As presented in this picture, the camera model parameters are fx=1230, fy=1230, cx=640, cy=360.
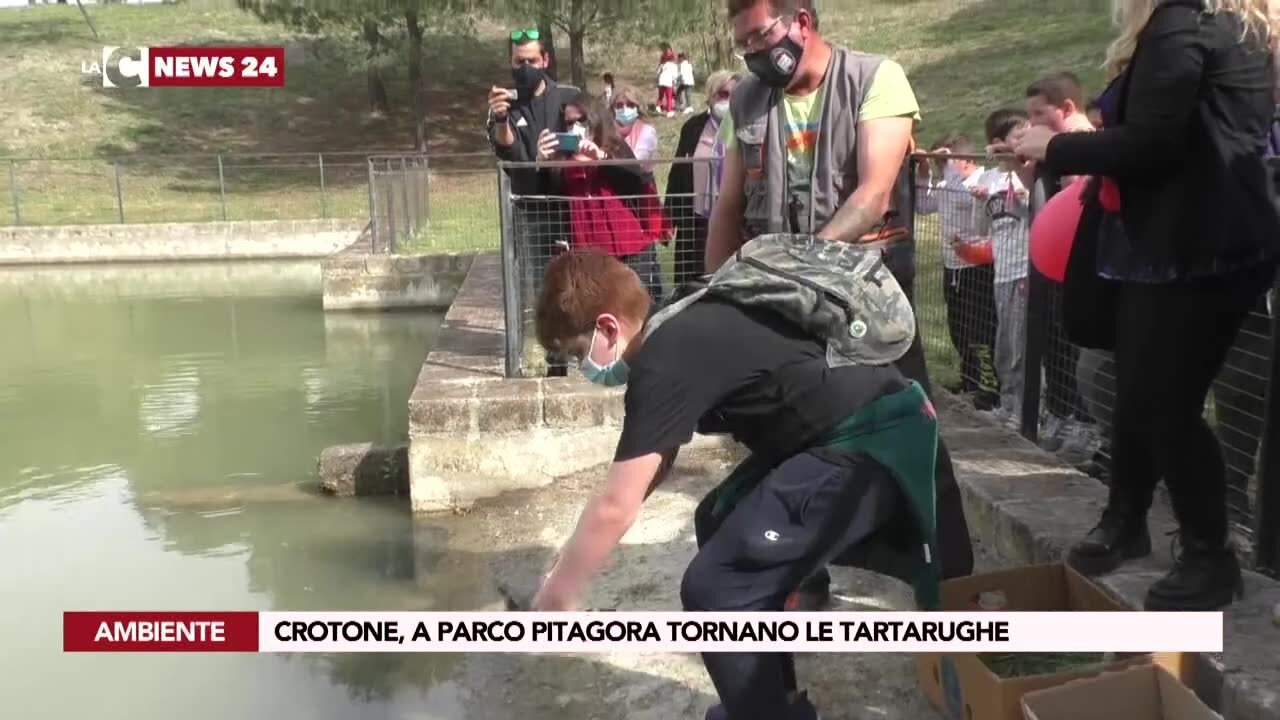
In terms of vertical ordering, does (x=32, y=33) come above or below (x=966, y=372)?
above

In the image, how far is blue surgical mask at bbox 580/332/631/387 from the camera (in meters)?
2.55

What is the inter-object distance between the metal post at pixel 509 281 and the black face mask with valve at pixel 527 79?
0.67m

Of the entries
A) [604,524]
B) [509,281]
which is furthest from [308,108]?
[604,524]

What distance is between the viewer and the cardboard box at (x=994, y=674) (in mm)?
2570

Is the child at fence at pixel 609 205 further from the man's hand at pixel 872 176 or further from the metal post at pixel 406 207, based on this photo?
the metal post at pixel 406 207

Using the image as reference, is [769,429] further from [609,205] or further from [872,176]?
[609,205]

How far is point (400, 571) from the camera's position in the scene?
500cm

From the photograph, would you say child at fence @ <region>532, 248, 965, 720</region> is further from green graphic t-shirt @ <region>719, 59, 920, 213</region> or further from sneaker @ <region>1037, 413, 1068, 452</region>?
sneaker @ <region>1037, 413, 1068, 452</region>

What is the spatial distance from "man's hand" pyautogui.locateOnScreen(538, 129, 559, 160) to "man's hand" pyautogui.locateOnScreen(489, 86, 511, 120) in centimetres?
28

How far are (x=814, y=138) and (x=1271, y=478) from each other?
153cm

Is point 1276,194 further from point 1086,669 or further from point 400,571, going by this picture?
point 400,571

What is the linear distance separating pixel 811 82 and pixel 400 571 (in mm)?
2646

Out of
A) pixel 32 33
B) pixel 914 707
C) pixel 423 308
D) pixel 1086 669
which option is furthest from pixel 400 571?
pixel 32 33
